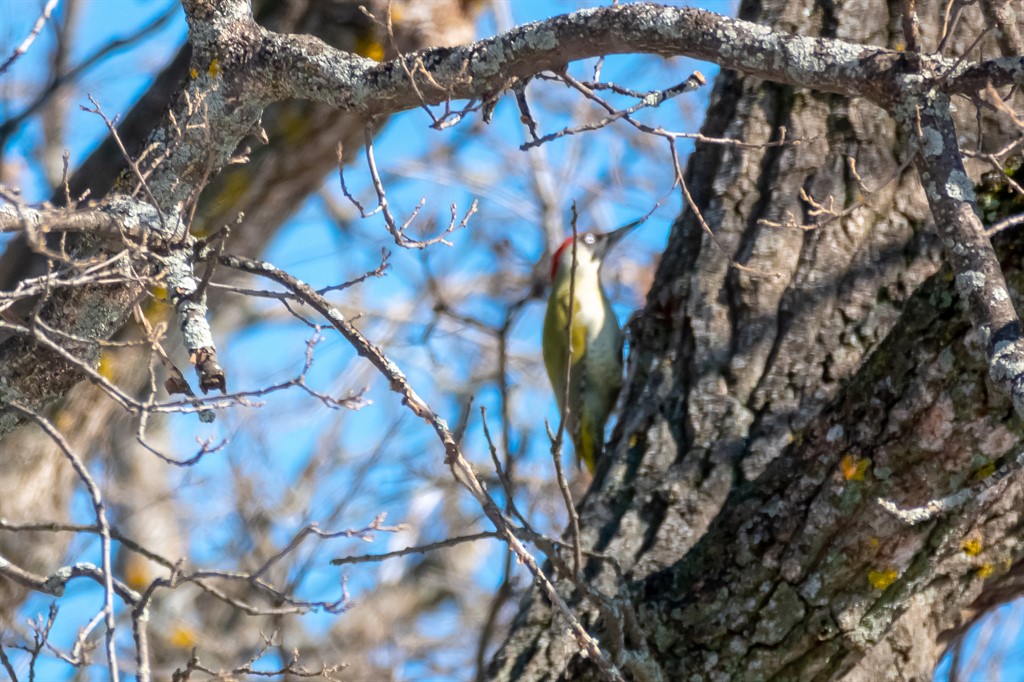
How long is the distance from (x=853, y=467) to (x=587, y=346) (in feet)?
8.04

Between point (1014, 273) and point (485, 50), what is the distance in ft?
4.12

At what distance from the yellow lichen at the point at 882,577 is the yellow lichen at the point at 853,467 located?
0.23 metres

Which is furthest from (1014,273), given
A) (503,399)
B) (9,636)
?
(9,636)

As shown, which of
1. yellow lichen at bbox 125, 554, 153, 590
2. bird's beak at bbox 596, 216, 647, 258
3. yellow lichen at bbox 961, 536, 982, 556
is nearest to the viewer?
yellow lichen at bbox 961, 536, 982, 556

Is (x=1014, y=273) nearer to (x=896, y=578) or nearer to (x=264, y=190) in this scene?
(x=896, y=578)

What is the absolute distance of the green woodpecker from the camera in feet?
15.6

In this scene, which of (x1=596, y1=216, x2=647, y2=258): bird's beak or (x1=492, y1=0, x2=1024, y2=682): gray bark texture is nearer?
(x1=492, y1=0, x2=1024, y2=682): gray bark texture

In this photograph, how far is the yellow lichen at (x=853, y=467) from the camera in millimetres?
2484

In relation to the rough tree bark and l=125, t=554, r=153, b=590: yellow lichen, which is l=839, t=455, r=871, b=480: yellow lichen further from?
l=125, t=554, r=153, b=590: yellow lichen

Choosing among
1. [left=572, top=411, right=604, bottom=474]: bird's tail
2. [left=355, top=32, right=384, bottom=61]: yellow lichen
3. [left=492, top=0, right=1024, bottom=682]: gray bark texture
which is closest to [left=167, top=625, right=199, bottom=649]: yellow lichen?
[left=572, top=411, right=604, bottom=474]: bird's tail

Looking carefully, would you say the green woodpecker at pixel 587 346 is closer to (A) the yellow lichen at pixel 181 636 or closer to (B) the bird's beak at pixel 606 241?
(B) the bird's beak at pixel 606 241

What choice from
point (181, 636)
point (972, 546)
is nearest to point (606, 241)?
point (972, 546)

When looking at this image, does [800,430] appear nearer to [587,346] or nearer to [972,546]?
[972,546]

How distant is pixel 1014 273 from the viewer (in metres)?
2.28
